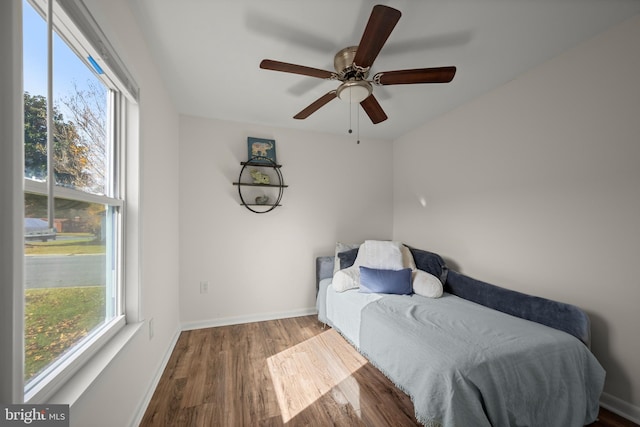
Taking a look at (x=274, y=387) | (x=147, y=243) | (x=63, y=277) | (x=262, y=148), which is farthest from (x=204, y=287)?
(x=63, y=277)

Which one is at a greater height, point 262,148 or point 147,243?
point 262,148

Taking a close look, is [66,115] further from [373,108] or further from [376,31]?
[373,108]

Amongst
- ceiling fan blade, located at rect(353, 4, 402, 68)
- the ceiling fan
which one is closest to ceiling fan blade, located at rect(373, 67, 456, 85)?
the ceiling fan

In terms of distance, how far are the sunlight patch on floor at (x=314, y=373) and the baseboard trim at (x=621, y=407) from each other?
62.4 inches

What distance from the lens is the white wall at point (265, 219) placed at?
9.28ft

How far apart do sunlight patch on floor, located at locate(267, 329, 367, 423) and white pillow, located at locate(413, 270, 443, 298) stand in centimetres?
85

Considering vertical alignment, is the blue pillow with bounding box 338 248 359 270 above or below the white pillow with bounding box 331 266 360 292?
above

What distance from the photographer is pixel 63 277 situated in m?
0.95

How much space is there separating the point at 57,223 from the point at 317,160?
2678mm

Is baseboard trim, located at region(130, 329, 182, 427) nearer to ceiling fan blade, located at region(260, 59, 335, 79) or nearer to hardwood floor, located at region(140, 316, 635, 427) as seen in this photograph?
hardwood floor, located at region(140, 316, 635, 427)

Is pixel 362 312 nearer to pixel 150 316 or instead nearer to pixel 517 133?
pixel 150 316

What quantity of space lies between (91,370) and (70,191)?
73 centimetres

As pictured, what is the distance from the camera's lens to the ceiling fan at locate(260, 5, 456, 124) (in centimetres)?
120

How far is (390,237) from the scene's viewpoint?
146 inches
